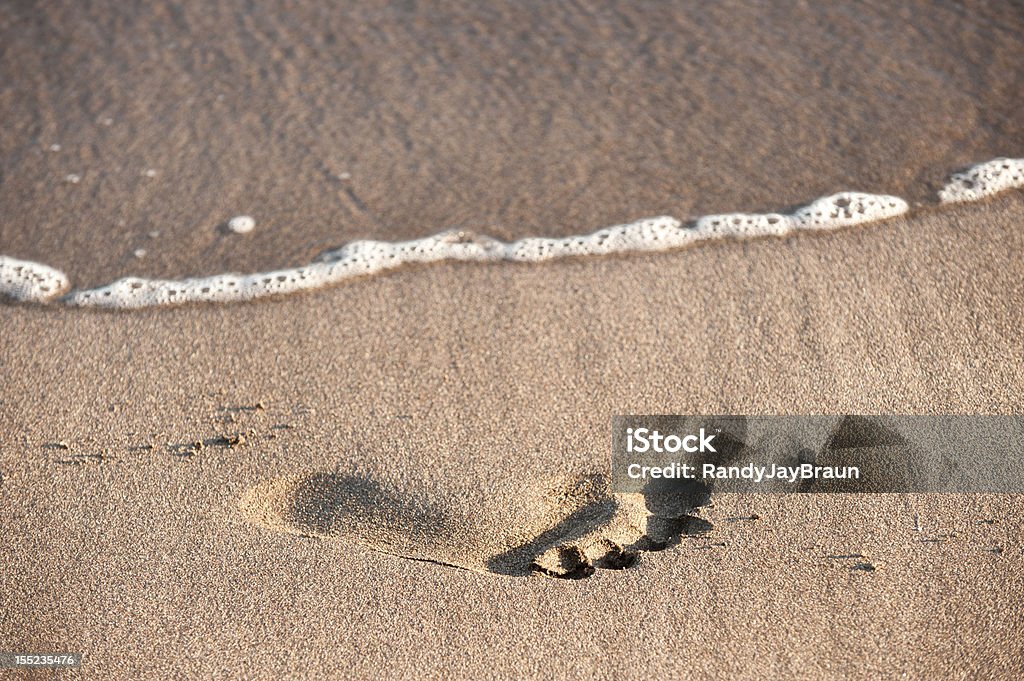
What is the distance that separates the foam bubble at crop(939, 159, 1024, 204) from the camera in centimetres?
354

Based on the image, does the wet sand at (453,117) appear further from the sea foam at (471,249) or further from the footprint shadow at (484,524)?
the footprint shadow at (484,524)

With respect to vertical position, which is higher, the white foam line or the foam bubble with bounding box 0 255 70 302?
the white foam line

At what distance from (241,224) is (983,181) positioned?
3.03 m

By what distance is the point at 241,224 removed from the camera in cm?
370

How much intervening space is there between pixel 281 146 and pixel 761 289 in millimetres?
2247

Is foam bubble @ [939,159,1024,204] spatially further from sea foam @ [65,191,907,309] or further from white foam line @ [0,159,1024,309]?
sea foam @ [65,191,907,309]

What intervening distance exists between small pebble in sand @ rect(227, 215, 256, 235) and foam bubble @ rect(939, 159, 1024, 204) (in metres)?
2.80

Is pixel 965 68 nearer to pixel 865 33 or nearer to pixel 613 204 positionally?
pixel 865 33

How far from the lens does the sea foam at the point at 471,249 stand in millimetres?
3361
